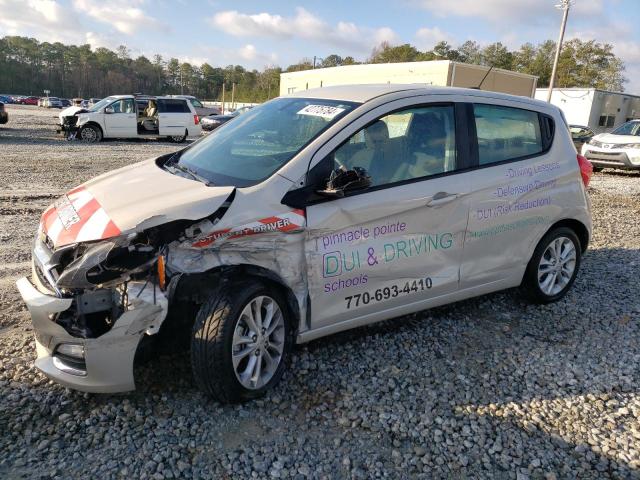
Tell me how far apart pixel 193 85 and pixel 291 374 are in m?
117

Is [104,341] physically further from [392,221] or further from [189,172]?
[392,221]

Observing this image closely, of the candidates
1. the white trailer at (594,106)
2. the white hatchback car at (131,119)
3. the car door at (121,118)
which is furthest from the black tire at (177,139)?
the white trailer at (594,106)

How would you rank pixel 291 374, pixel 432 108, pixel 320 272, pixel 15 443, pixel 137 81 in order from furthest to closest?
pixel 137 81, pixel 432 108, pixel 291 374, pixel 320 272, pixel 15 443

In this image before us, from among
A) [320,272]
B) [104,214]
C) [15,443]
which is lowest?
[15,443]

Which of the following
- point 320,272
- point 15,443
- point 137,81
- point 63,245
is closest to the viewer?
point 15,443

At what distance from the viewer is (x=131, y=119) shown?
758 inches

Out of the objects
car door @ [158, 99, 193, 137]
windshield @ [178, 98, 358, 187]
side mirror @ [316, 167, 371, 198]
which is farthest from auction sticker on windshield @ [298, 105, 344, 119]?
car door @ [158, 99, 193, 137]

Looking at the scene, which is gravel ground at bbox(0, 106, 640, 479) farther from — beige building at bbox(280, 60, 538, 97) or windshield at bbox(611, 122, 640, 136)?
beige building at bbox(280, 60, 538, 97)

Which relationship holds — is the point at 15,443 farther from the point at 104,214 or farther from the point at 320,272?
the point at 320,272

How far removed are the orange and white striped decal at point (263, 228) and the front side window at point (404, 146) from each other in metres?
0.48

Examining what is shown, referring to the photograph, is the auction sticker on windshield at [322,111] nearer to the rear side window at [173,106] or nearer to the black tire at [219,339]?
the black tire at [219,339]

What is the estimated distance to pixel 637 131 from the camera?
1486 centimetres

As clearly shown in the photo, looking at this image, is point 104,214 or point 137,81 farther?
point 137,81

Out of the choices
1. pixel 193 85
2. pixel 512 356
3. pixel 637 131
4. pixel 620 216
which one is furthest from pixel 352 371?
pixel 193 85
